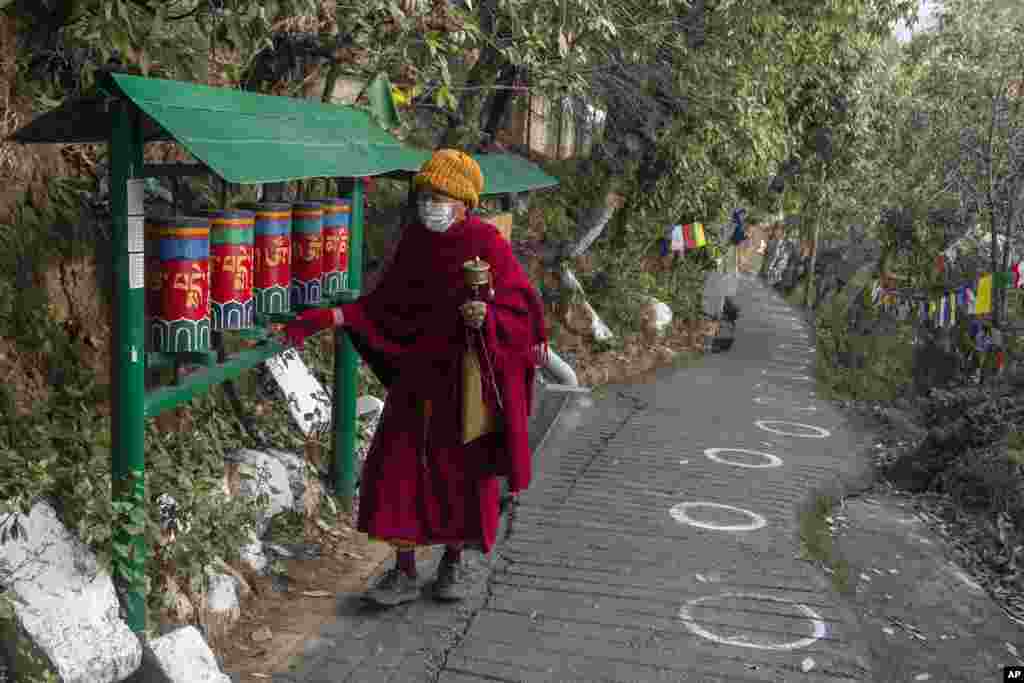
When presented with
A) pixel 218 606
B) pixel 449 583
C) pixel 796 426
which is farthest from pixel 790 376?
pixel 218 606

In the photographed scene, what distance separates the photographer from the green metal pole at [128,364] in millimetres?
3961

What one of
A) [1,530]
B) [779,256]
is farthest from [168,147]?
[779,256]

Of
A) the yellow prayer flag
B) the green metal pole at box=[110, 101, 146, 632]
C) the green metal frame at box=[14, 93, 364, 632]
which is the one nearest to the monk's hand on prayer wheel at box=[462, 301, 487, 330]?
the green metal frame at box=[14, 93, 364, 632]

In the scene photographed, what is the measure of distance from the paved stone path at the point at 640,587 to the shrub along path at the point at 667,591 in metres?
0.01

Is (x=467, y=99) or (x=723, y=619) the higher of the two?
(x=467, y=99)

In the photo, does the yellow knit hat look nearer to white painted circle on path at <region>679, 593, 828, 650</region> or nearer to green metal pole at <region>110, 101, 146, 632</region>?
green metal pole at <region>110, 101, 146, 632</region>

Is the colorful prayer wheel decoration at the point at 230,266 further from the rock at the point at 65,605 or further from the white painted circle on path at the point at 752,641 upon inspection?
the white painted circle on path at the point at 752,641

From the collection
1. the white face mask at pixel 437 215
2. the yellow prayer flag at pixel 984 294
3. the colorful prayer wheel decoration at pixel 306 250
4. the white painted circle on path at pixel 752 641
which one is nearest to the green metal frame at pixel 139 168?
the white face mask at pixel 437 215

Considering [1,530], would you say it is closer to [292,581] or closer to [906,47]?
[292,581]

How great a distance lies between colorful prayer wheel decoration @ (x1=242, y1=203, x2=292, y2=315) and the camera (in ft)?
16.2

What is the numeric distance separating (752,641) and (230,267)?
3.12 m

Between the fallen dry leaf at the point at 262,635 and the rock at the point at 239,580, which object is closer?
the fallen dry leaf at the point at 262,635

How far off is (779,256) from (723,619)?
35.0 metres

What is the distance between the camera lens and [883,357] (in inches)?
915
